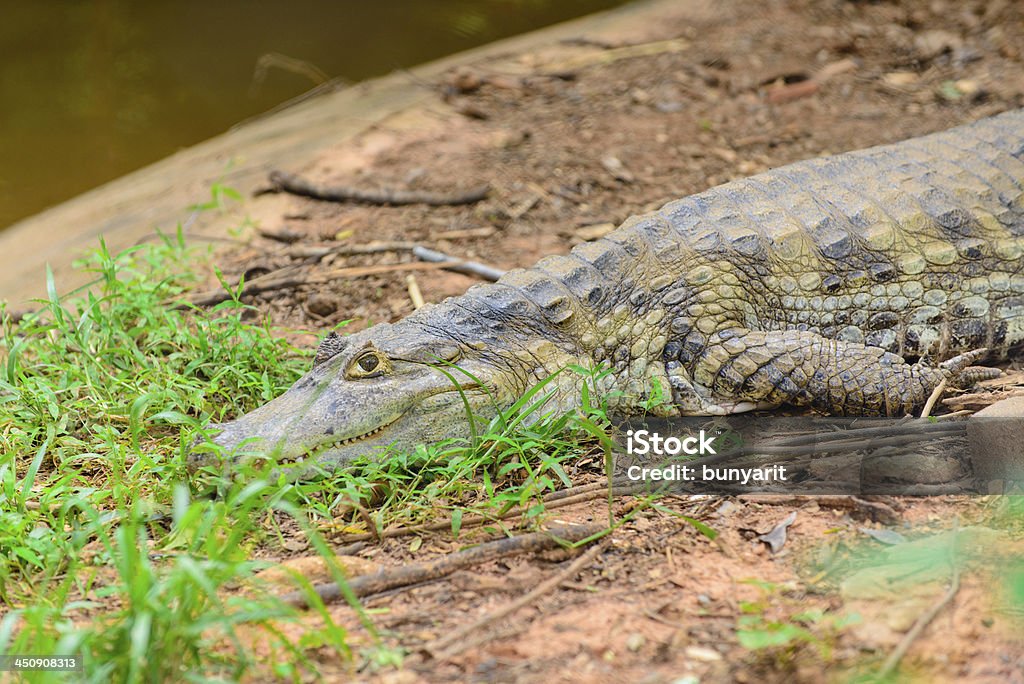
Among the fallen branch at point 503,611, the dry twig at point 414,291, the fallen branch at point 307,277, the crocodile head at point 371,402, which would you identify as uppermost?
the fallen branch at point 307,277

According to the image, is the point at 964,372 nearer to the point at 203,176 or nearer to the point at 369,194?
the point at 369,194

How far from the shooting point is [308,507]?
10.7 ft

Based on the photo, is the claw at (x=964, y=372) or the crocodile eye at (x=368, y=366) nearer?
the crocodile eye at (x=368, y=366)

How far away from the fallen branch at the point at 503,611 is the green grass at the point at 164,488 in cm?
14

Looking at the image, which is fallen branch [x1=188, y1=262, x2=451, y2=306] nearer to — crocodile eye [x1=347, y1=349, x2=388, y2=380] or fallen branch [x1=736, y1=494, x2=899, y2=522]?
crocodile eye [x1=347, y1=349, x2=388, y2=380]

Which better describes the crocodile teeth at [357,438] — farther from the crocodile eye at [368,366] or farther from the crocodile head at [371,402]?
the crocodile eye at [368,366]

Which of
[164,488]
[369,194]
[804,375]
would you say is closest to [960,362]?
[804,375]

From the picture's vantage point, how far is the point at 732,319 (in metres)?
3.96

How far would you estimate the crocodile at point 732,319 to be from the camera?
363cm

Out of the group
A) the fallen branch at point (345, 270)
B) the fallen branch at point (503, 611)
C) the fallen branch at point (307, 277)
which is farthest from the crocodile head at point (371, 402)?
the fallen branch at point (307, 277)

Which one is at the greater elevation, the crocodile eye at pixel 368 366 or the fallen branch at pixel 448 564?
the crocodile eye at pixel 368 366

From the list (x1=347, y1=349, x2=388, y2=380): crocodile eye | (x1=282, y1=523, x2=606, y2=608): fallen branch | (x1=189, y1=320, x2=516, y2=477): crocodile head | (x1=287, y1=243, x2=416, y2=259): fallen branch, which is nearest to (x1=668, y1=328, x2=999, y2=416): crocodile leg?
(x1=189, y1=320, x2=516, y2=477): crocodile head

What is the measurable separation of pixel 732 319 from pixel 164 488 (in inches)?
93.7

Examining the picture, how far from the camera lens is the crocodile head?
11.1 feet
